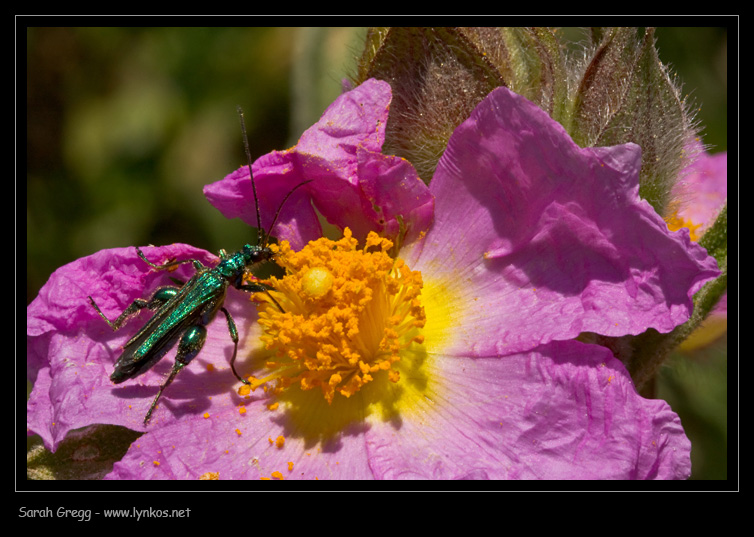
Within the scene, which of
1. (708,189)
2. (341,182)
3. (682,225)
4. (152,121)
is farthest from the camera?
(152,121)

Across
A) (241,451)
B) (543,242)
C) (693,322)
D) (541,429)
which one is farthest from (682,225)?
(241,451)

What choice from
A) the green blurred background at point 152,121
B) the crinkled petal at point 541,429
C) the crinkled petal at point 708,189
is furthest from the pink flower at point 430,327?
the green blurred background at point 152,121

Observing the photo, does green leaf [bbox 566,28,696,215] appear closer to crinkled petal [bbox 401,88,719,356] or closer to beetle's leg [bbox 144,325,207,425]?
crinkled petal [bbox 401,88,719,356]

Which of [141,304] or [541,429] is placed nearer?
[541,429]

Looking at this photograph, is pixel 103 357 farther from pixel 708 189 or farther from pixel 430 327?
pixel 708 189

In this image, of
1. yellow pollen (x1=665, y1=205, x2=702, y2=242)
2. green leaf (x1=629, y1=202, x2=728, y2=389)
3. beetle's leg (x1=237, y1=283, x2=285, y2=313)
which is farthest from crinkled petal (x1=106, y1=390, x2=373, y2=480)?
yellow pollen (x1=665, y1=205, x2=702, y2=242)
